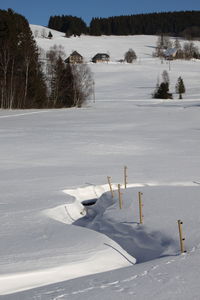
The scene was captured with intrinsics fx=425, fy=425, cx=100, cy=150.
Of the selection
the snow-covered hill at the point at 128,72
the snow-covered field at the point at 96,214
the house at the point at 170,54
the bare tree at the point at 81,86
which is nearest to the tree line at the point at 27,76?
the bare tree at the point at 81,86

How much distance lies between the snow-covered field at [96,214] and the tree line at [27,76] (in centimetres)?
1790

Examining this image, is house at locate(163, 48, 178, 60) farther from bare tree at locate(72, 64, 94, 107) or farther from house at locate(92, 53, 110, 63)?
bare tree at locate(72, 64, 94, 107)

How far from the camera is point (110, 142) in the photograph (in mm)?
22875

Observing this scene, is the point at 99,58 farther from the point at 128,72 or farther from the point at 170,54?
the point at 128,72

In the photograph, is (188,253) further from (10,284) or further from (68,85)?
(68,85)

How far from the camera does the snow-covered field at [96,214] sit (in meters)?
6.61

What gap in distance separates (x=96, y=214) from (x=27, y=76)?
36.5m

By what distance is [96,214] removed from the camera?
1176cm

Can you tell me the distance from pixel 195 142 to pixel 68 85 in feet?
106

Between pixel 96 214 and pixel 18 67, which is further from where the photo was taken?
pixel 18 67

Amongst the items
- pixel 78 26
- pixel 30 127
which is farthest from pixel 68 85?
pixel 78 26

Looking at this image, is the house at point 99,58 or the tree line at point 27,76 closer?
the tree line at point 27,76

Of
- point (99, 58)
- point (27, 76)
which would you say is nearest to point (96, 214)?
point (27, 76)

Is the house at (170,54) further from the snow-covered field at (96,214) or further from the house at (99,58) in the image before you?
the snow-covered field at (96,214)
